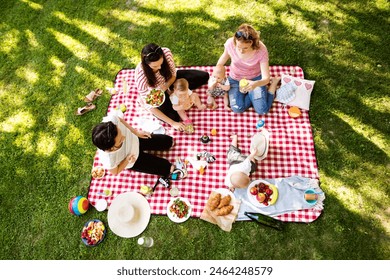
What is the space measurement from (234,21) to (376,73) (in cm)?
289

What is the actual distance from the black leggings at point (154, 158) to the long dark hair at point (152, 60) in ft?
2.91

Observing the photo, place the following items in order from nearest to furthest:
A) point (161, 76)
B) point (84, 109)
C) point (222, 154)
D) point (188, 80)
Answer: point (161, 76) → point (222, 154) → point (188, 80) → point (84, 109)

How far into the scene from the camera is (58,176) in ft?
17.1

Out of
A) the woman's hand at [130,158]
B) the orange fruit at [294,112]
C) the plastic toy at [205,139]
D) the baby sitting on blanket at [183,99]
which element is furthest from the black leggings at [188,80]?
the orange fruit at [294,112]

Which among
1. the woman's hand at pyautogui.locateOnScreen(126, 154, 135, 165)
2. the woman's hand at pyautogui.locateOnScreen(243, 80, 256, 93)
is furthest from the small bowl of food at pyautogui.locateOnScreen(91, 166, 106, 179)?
the woman's hand at pyautogui.locateOnScreen(243, 80, 256, 93)

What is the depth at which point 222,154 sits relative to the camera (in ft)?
16.4

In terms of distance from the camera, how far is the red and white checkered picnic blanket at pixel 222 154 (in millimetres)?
4738

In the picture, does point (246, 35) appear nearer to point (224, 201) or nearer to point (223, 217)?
point (224, 201)

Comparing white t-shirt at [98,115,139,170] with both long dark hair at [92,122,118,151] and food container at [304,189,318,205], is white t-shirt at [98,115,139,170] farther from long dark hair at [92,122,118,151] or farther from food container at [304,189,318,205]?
food container at [304,189,318,205]

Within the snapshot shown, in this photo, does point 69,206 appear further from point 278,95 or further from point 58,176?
point 278,95

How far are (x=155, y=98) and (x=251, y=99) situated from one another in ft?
5.43

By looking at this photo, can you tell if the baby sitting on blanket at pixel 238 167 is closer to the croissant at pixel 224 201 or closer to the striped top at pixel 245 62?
the croissant at pixel 224 201

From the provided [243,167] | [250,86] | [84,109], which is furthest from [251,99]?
[84,109]
